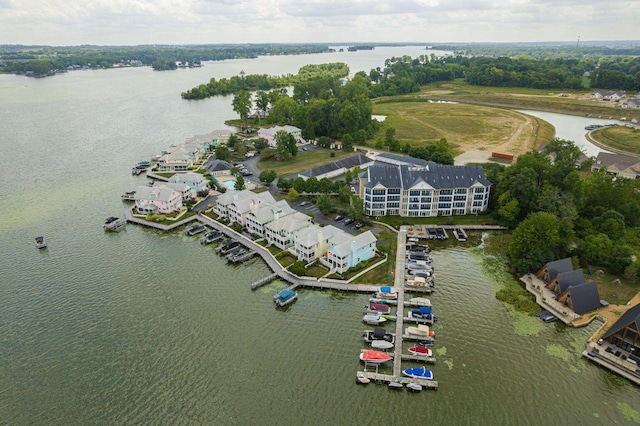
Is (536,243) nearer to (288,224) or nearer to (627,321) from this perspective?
(627,321)

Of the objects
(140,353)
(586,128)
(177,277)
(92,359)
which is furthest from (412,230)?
(586,128)

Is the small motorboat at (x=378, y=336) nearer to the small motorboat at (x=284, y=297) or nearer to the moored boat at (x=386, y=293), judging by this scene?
the moored boat at (x=386, y=293)

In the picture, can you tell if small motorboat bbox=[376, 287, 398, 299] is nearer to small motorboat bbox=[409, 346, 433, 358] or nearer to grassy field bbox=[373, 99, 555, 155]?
small motorboat bbox=[409, 346, 433, 358]

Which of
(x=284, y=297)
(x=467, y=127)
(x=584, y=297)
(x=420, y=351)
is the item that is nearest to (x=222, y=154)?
(x=284, y=297)

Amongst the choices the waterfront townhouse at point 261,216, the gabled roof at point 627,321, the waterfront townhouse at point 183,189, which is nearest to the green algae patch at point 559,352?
the gabled roof at point 627,321

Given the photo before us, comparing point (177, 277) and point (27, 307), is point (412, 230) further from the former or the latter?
point (27, 307)

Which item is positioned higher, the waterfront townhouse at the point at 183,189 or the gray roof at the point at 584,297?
the waterfront townhouse at the point at 183,189
